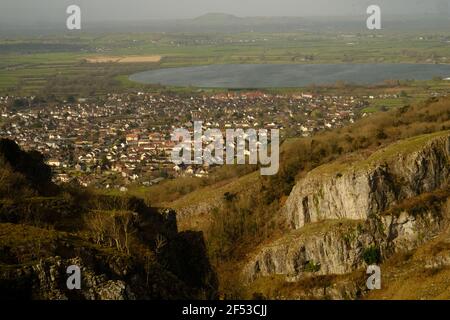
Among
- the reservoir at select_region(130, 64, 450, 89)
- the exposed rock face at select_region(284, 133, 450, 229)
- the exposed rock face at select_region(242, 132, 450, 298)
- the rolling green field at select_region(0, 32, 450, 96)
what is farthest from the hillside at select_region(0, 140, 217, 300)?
the reservoir at select_region(130, 64, 450, 89)

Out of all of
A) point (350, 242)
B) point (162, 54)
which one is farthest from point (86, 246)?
point (162, 54)

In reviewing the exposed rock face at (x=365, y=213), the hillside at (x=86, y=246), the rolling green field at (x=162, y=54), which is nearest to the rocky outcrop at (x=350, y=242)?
the exposed rock face at (x=365, y=213)

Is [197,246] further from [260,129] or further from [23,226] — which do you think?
[260,129]

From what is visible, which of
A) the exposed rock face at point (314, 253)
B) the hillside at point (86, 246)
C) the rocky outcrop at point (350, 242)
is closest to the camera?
the hillside at point (86, 246)

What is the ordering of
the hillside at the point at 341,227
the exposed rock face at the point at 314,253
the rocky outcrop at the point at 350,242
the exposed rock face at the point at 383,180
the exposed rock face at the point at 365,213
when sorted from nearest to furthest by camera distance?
1. the hillside at the point at 341,227
2. the rocky outcrop at the point at 350,242
3. the exposed rock face at the point at 365,213
4. the exposed rock face at the point at 314,253
5. the exposed rock face at the point at 383,180

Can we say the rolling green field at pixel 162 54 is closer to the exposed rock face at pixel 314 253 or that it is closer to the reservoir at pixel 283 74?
the reservoir at pixel 283 74

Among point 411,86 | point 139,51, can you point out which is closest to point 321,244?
point 411,86
